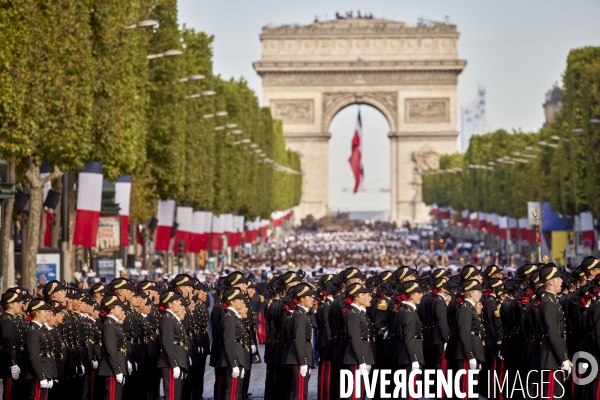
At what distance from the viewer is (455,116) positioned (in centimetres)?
15500

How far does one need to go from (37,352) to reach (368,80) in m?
137

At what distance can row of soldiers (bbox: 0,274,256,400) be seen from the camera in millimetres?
19781

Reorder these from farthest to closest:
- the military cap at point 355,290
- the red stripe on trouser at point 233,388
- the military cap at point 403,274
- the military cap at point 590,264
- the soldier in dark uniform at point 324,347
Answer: the military cap at point 403,274 < the soldier in dark uniform at point 324,347 < the military cap at point 590,264 < the red stripe on trouser at point 233,388 < the military cap at point 355,290

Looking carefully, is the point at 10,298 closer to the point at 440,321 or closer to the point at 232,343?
the point at 232,343

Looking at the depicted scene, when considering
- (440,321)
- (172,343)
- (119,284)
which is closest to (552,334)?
(440,321)

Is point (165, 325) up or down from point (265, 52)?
down

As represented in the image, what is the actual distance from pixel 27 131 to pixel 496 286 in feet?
37.4

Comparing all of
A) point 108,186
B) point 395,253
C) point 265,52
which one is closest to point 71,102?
point 108,186

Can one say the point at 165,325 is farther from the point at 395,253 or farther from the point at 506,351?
the point at 395,253

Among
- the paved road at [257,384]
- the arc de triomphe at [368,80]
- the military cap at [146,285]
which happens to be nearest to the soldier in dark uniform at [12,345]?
the military cap at [146,285]

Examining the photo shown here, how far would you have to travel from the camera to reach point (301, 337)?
20.2 meters

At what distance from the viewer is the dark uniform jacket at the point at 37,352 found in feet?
65.2

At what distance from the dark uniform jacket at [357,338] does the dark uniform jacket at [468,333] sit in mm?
1344

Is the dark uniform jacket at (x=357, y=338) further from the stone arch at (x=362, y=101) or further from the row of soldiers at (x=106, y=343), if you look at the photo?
the stone arch at (x=362, y=101)
